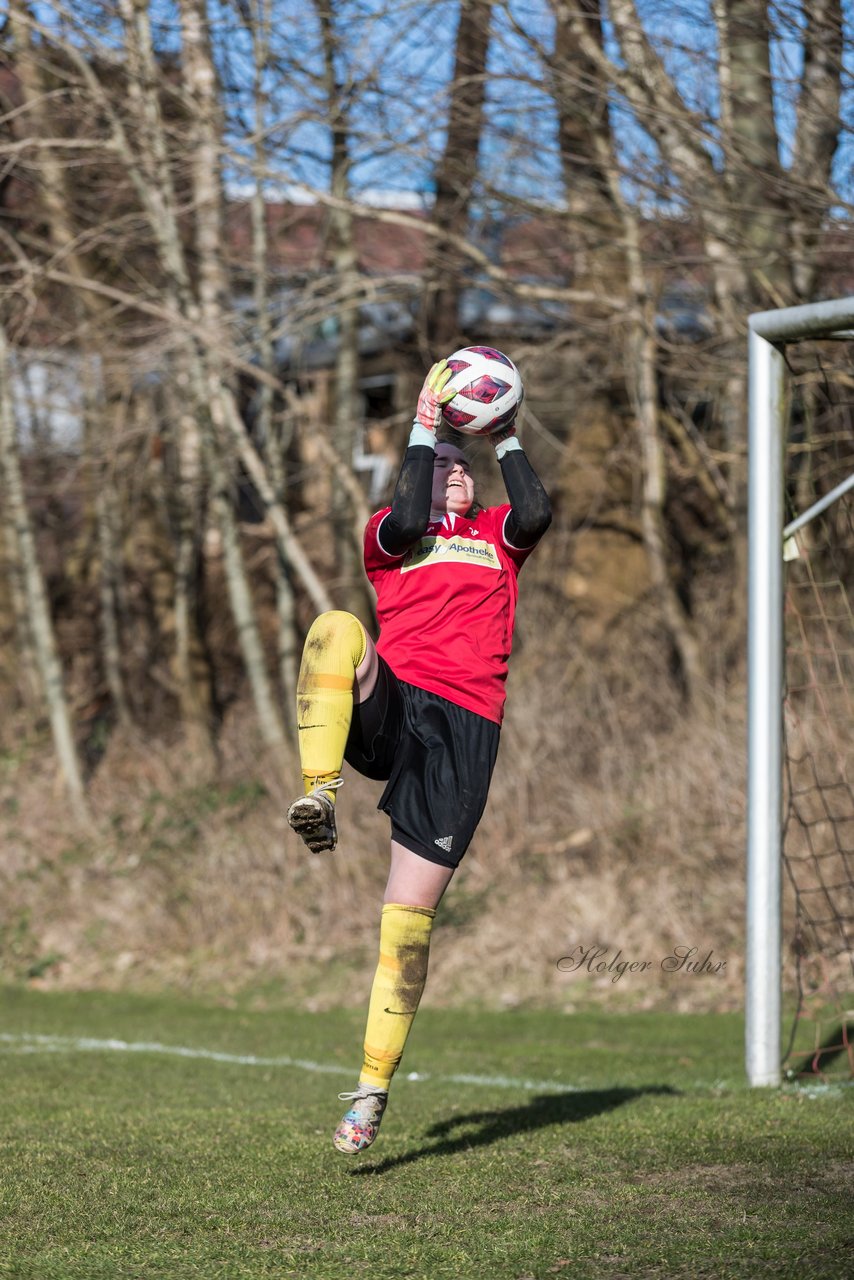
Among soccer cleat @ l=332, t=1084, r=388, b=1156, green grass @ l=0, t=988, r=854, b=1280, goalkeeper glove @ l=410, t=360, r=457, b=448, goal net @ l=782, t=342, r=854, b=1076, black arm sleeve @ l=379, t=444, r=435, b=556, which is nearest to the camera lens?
green grass @ l=0, t=988, r=854, b=1280

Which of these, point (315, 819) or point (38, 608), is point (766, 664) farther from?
point (38, 608)

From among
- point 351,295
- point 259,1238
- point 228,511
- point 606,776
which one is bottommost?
point 606,776

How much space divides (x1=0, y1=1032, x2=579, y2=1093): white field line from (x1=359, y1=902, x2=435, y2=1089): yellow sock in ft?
8.99

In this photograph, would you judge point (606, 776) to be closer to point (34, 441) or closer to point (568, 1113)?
point (568, 1113)

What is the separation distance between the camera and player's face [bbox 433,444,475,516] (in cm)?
486

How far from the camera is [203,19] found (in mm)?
11992

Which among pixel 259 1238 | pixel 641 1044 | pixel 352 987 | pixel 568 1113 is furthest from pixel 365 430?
pixel 259 1238

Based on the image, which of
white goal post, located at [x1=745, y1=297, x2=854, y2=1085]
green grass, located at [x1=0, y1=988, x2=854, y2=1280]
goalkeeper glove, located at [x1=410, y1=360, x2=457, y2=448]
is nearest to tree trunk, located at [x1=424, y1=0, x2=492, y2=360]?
white goal post, located at [x1=745, y1=297, x2=854, y2=1085]

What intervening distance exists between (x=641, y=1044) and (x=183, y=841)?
261 inches

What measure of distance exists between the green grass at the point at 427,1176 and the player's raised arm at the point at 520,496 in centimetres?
200

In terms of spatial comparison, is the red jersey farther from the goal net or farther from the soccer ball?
the goal net

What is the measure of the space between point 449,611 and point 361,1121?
1583 mm
